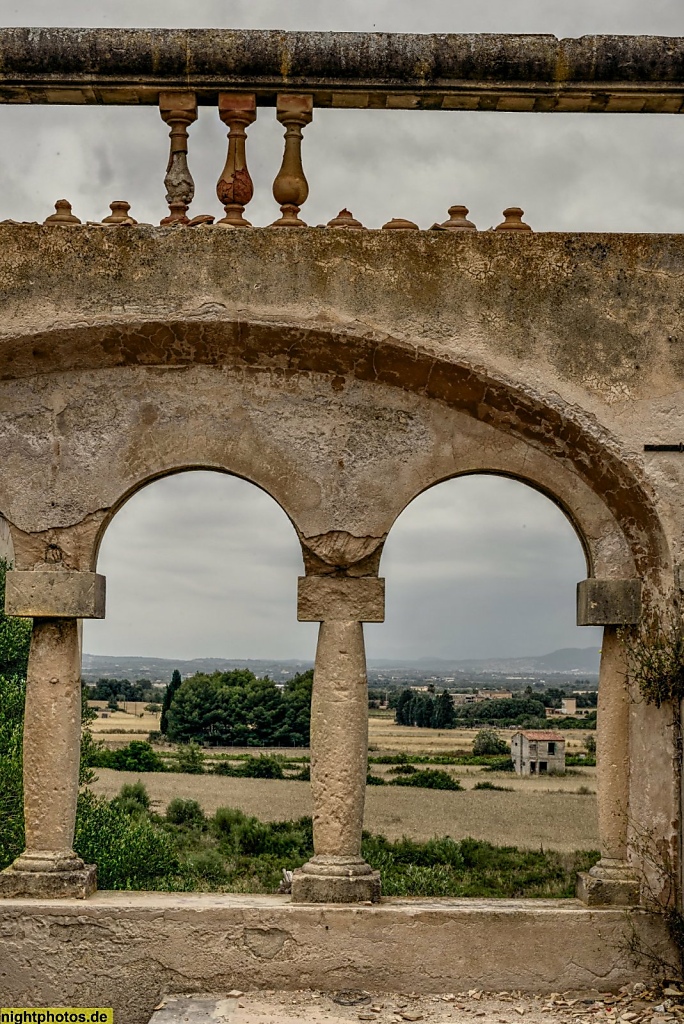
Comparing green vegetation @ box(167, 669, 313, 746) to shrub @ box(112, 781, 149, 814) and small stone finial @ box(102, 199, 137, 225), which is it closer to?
shrub @ box(112, 781, 149, 814)

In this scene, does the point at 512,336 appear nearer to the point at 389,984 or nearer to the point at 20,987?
the point at 389,984

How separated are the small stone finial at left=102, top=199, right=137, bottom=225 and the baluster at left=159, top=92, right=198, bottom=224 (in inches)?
7.8

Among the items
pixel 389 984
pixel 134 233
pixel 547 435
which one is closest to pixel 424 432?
pixel 547 435

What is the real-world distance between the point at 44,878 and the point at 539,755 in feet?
120

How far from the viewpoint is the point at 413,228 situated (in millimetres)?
7145

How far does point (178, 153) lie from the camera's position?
7.12 m

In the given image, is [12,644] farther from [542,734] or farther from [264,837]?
[542,734]

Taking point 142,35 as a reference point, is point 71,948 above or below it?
below

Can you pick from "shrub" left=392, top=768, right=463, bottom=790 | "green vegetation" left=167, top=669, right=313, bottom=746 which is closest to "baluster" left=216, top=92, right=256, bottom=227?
"green vegetation" left=167, top=669, right=313, bottom=746

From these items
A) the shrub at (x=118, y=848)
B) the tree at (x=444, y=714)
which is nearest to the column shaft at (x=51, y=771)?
the shrub at (x=118, y=848)

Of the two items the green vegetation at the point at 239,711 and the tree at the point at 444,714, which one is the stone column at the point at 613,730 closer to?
the green vegetation at the point at 239,711

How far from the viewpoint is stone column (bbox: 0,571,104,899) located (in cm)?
691

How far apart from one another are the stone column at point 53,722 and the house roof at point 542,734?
37.1 metres

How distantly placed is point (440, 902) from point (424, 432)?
8.50ft
